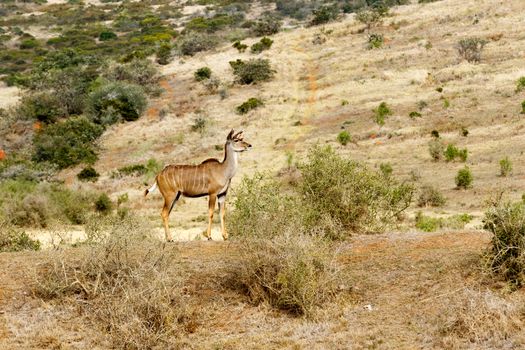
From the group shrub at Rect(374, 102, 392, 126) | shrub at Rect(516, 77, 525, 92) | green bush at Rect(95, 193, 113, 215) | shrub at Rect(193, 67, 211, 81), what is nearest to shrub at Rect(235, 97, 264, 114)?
shrub at Rect(374, 102, 392, 126)

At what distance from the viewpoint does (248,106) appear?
4297 cm

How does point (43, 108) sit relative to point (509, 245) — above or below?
below

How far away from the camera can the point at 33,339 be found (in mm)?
8461

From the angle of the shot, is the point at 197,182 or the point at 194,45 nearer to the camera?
the point at 197,182

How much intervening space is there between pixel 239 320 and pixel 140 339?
A: 5.12ft

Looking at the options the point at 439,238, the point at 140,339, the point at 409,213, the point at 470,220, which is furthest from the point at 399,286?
the point at 409,213

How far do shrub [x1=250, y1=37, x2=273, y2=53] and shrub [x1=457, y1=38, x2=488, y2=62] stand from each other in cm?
2057

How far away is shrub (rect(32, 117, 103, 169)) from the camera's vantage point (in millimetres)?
36625

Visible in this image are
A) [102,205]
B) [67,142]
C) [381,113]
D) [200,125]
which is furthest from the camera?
[200,125]

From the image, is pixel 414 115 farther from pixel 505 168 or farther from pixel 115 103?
pixel 115 103

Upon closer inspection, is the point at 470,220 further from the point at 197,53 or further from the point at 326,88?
the point at 197,53

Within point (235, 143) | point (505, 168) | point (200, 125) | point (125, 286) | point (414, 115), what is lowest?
point (200, 125)

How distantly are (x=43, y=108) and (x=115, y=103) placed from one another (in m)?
6.65

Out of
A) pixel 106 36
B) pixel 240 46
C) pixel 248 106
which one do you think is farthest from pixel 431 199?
pixel 106 36
